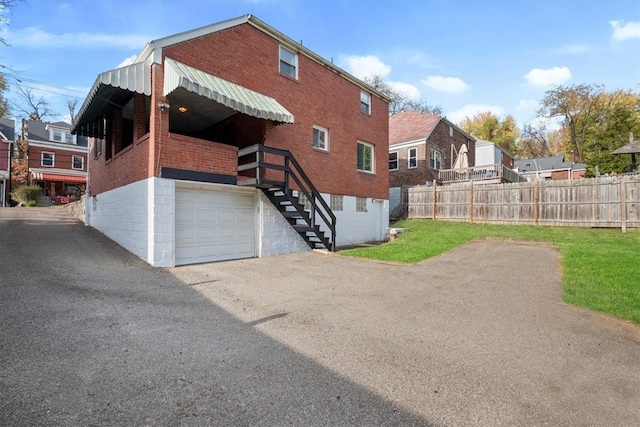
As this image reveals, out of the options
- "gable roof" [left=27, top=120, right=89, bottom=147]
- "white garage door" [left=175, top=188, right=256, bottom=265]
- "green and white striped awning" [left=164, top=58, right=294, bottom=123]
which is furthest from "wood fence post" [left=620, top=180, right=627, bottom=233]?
"gable roof" [left=27, top=120, right=89, bottom=147]

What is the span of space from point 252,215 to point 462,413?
9.55 meters

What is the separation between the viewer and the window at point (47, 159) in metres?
32.0

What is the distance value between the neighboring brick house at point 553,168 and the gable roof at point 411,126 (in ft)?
63.0

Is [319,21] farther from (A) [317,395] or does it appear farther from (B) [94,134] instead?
(A) [317,395]

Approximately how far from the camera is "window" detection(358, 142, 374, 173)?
16.9 m

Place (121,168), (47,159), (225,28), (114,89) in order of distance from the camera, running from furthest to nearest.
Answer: (47,159)
(121,168)
(225,28)
(114,89)

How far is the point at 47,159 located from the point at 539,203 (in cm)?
4195

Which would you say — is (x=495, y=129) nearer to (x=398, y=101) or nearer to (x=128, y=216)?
(x=398, y=101)

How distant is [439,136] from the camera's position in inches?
1100

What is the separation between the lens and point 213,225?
10.3 m

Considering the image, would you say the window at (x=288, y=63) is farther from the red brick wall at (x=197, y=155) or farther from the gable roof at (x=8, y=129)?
the gable roof at (x=8, y=129)

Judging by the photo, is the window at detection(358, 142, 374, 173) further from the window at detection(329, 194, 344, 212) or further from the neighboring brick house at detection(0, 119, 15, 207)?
the neighboring brick house at detection(0, 119, 15, 207)

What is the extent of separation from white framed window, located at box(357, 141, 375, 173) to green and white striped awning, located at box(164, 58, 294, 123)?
265 inches

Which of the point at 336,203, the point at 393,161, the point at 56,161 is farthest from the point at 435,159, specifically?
the point at 56,161
